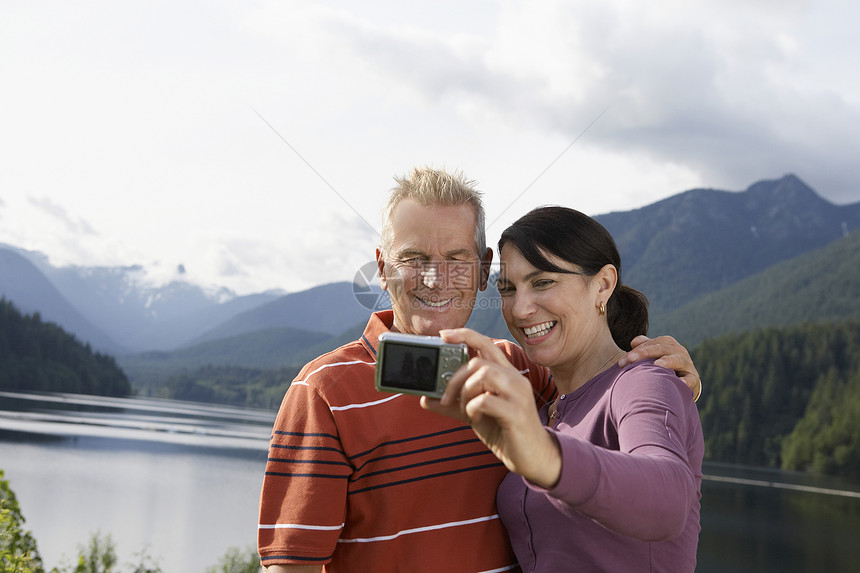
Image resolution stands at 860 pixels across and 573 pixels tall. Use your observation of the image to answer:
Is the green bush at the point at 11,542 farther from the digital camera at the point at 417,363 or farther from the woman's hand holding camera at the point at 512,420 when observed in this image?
the woman's hand holding camera at the point at 512,420

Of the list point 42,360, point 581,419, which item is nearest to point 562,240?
point 581,419

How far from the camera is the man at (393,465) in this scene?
9.66 ft

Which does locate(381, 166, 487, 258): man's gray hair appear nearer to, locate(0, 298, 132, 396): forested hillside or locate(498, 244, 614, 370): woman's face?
locate(498, 244, 614, 370): woman's face

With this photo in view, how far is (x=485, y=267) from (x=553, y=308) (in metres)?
0.54

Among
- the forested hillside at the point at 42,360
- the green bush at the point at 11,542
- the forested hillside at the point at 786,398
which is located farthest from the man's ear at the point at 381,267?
the forested hillside at the point at 42,360

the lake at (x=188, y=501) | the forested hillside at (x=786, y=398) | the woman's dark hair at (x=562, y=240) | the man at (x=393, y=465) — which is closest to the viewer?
the man at (x=393, y=465)

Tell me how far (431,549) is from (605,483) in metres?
1.44

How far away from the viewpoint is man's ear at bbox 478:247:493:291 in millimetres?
3543

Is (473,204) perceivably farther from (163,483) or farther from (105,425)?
(105,425)

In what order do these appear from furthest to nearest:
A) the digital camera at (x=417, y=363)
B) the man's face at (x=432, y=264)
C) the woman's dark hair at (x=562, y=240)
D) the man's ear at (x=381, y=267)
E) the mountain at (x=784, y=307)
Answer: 1. the mountain at (x=784, y=307)
2. the man's ear at (x=381, y=267)
3. the man's face at (x=432, y=264)
4. the woman's dark hair at (x=562, y=240)
5. the digital camera at (x=417, y=363)

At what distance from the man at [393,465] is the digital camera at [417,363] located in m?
1.03

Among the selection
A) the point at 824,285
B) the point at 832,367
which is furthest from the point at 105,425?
the point at 824,285

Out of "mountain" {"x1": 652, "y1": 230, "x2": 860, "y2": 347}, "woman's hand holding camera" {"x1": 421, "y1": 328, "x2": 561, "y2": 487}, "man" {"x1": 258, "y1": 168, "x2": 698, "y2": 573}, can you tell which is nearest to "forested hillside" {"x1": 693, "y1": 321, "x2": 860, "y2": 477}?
"mountain" {"x1": 652, "y1": 230, "x2": 860, "y2": 347}

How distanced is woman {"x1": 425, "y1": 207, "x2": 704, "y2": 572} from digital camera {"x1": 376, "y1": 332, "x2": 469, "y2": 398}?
0.04 m
